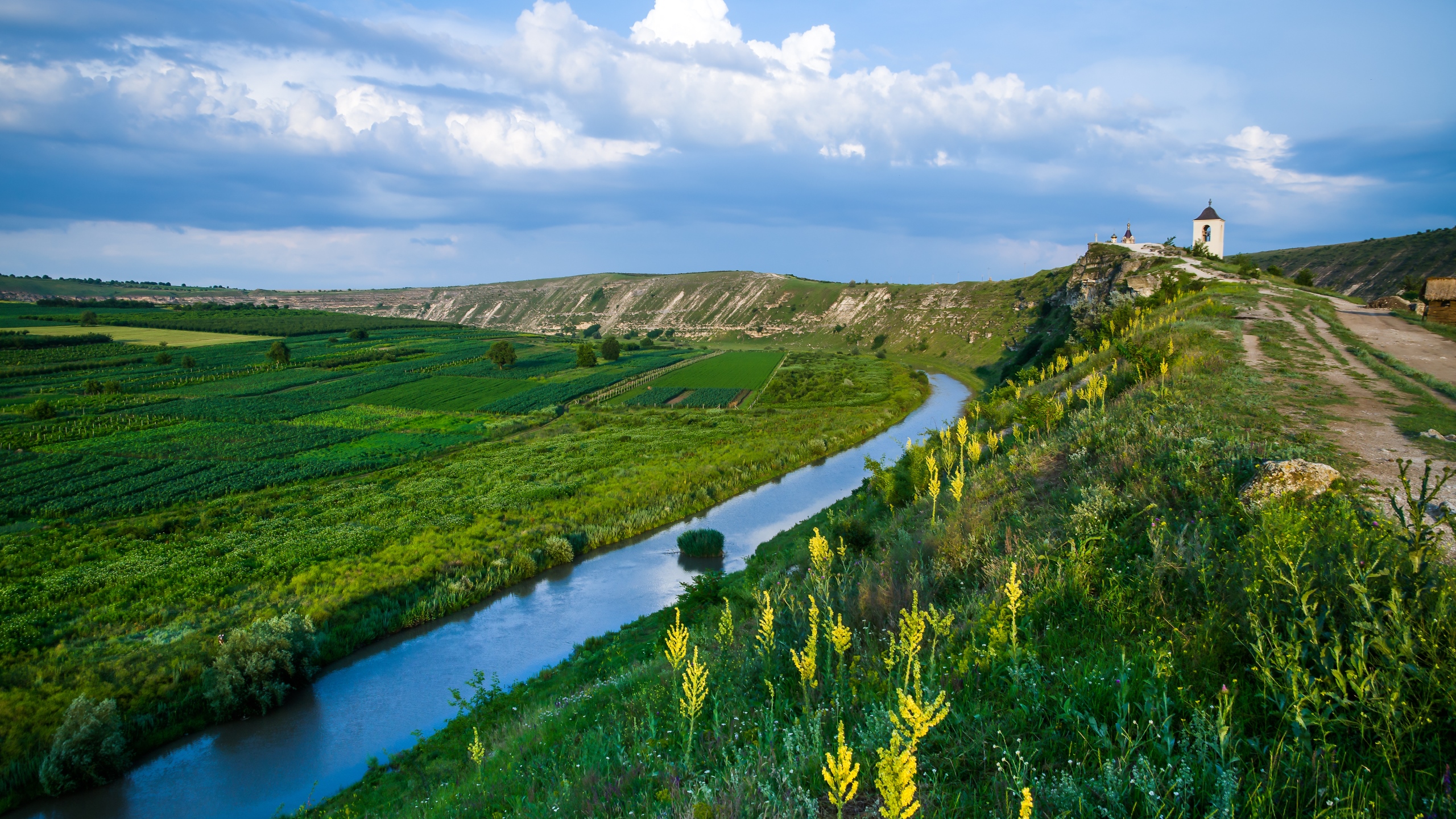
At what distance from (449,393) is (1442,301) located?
242 ft

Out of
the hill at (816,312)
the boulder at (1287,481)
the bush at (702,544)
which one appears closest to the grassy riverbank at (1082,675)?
the boulder at (1287,481)

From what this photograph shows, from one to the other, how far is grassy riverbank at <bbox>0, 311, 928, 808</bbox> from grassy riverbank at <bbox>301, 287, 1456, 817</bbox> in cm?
1172

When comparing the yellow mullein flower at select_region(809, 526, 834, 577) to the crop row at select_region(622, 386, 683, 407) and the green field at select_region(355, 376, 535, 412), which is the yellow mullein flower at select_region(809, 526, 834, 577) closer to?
the crop row at select_region(622, 386, 683, 407)

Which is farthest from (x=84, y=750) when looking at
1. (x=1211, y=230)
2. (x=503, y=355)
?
(x=1211, y=230)

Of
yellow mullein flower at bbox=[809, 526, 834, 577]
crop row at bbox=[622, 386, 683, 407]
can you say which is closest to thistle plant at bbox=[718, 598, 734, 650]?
yellow mullein flower at bbox=[809, 526, 834, 577]

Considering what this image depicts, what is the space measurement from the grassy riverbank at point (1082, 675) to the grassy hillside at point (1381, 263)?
77.6 m

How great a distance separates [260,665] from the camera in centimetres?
1797

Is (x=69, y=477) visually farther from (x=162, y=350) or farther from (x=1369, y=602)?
(x=162, y=350)

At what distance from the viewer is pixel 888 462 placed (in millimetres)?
40531

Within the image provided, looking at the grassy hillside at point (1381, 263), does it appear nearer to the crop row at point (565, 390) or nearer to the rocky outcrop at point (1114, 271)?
the rocky outcrop at point (1114, 271)

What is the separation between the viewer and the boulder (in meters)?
6.72

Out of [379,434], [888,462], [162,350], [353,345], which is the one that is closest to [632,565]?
[888,462]

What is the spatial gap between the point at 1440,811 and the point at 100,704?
24.3 m

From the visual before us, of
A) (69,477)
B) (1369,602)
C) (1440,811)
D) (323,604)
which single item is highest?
(1369,602)
